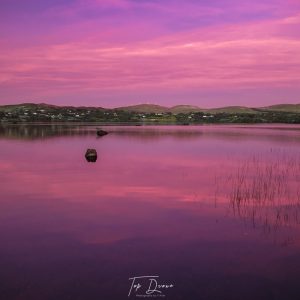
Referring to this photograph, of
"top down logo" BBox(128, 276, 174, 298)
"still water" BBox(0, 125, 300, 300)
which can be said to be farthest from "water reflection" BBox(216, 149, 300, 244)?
"top down logo" BBox(128, 276, 174, 298)

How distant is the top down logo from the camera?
37.6 feet

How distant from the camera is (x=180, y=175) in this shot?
36938 millimetres

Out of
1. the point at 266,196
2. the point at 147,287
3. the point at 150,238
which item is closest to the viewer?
the point at 147,287

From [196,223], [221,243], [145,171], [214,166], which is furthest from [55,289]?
[214,166]

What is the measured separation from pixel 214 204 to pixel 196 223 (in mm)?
4899

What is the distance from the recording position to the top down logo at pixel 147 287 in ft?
37.6

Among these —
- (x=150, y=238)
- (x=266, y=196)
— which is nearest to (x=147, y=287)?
(x=150, y=238)

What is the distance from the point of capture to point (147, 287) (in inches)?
471

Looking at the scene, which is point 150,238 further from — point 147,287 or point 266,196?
point 266,196

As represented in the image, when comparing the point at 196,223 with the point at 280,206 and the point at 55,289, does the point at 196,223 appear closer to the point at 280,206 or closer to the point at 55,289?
the point at 280,206

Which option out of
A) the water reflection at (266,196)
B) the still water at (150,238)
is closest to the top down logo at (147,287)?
the still water at (150,238)

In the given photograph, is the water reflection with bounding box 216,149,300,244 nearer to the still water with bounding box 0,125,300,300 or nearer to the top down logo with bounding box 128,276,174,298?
the still water with bounding box 0,125,300,300

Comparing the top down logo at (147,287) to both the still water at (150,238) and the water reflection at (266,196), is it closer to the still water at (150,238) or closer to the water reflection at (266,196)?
the still water at (150,238)

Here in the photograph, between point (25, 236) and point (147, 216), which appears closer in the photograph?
point (25, 236)
